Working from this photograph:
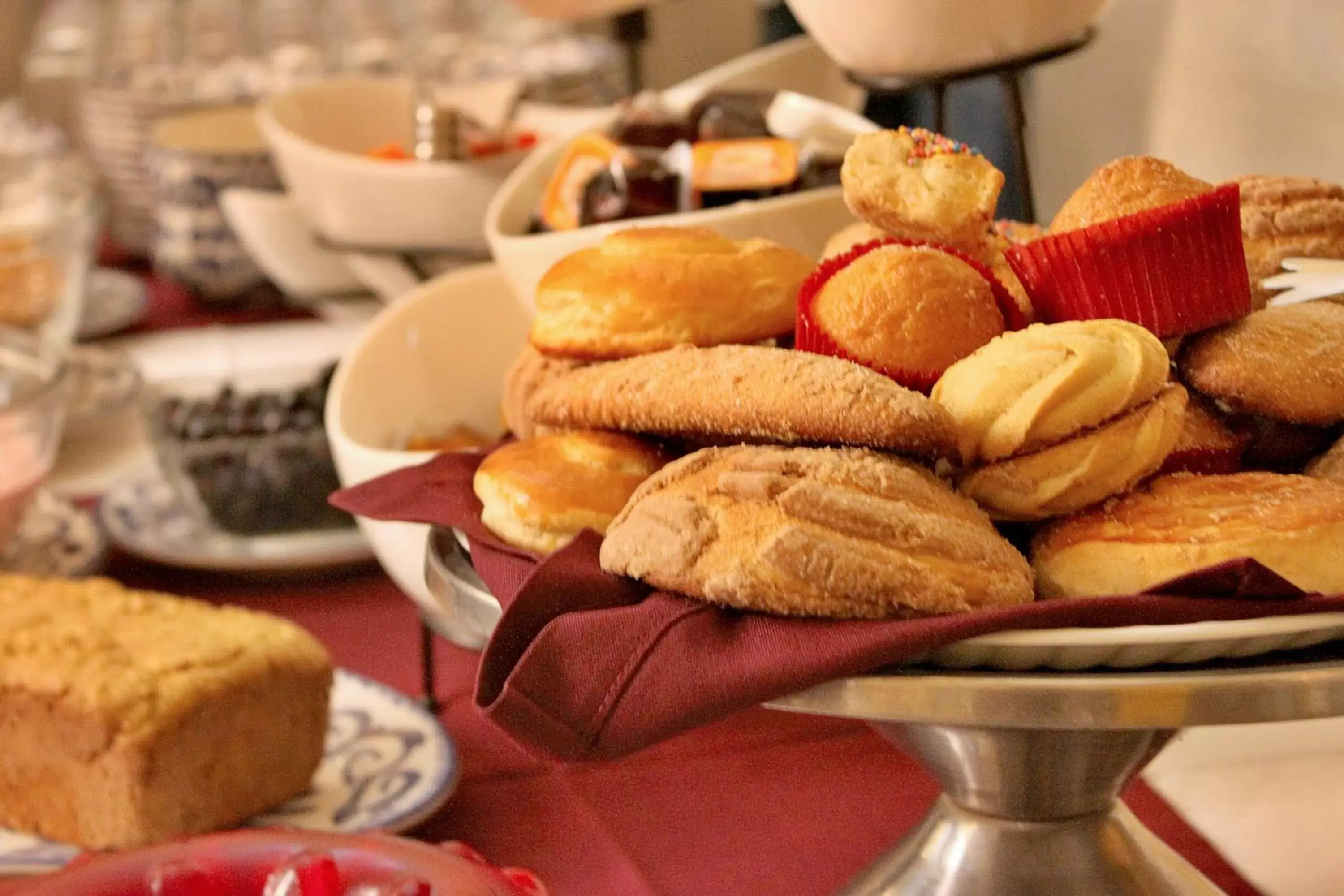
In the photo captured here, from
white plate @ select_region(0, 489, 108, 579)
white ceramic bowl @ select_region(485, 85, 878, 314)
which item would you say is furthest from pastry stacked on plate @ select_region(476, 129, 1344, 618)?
white plate @ select_region(0, 489, 108, 579)

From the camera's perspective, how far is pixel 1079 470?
1.72ft

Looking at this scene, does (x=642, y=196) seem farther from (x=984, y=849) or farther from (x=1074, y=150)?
(x=984, y=849)

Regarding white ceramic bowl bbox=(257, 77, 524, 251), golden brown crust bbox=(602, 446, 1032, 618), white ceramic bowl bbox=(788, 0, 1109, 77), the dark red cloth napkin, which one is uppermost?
white ceramic bowl bbox=(788, 0, 1109, 77)

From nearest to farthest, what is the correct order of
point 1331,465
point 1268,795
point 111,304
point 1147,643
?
point 1147,643, point 1331,465, point 1268,795, point 111,304

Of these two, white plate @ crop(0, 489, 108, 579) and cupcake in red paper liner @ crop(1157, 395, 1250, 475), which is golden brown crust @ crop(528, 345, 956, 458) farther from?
white plate @ crop(0, 489, 108, 579)

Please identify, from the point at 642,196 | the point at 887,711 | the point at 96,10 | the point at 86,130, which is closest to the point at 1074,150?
the point at 642,196

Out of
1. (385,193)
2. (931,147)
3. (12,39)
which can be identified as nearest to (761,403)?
(931,147)

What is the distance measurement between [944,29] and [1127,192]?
23cm

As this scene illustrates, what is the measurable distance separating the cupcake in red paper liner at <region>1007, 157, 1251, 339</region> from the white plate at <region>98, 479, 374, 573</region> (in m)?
0.73

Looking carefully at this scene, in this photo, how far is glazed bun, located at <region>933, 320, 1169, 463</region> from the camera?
523 millimetres

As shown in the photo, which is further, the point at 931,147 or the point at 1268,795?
the point at 1268,795

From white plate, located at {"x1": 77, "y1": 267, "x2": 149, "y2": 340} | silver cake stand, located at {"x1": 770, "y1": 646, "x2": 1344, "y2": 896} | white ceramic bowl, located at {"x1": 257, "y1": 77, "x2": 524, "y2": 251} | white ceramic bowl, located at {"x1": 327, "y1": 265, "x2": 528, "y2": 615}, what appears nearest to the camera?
silver cake stand, located at {"x1": 770, "y1": 646, "x2": 1344, "y2": 896}

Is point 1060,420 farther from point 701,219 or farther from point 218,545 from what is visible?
point 218,545

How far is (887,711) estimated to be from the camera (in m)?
0.46
